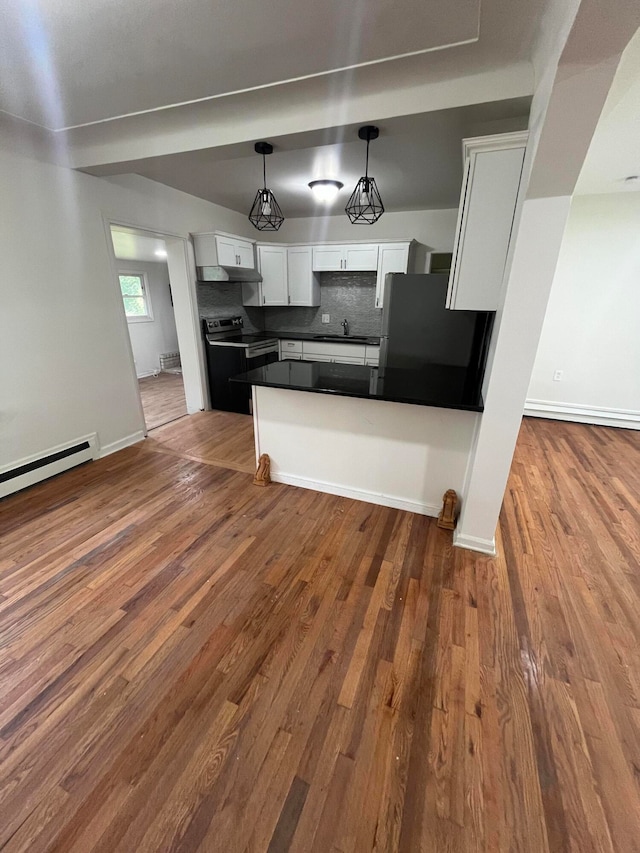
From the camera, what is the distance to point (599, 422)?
4203mm

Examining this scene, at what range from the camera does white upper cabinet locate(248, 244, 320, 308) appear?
486cm

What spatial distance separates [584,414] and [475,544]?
3222mm

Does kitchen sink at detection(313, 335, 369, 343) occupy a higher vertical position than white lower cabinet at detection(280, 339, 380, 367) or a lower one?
higher

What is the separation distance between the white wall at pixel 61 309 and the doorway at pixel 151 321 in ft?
6.22

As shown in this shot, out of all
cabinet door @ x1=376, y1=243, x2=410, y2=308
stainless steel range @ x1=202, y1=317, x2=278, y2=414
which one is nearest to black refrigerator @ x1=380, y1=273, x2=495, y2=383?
cabinet door @ x1=376, y1=243, x2=410, y2=308

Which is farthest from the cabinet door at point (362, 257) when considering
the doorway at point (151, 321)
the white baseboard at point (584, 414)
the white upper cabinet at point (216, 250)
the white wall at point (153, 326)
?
the white wall at point (153, 326)

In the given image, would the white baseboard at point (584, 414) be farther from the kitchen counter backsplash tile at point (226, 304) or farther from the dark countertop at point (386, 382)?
the kitchen counter backsplash tile at point (226, 304)

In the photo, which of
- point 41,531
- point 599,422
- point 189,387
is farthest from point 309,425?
point 599,422

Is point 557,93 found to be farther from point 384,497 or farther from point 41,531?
point 41,531

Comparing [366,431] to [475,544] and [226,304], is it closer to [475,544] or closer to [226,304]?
[475,544]

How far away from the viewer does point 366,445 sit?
8.24 feet

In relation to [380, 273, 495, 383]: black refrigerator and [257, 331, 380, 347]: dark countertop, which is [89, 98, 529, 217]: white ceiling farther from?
[257, 331, 380, 347]: dark countertop

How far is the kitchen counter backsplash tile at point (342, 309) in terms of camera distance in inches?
199

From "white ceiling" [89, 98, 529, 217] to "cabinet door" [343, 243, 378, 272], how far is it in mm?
512
